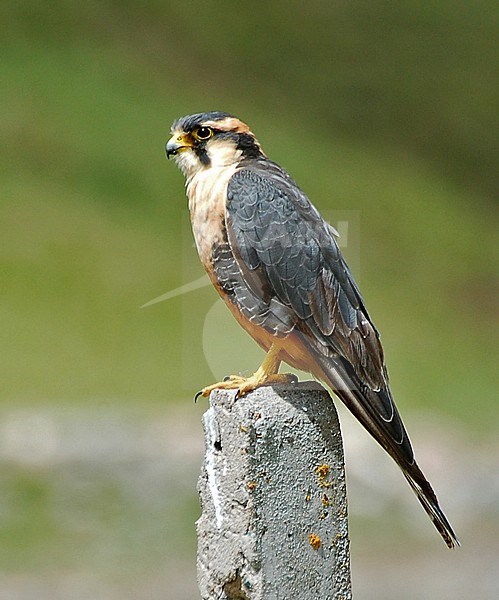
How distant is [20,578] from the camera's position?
15.4ft

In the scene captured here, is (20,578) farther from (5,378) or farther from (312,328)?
(312,328)

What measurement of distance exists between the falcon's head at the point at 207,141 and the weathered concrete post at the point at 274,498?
53 cm

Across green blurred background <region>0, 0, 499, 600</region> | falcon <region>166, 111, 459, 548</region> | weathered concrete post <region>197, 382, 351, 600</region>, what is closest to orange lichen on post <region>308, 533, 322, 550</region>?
weathered concrete post <region>197, 382, 351, 600</region>

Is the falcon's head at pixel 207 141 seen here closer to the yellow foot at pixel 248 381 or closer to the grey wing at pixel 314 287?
the grey wing at pixel 314 287

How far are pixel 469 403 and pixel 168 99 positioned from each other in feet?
7.95

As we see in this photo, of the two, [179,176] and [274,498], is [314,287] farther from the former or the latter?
[179,176]

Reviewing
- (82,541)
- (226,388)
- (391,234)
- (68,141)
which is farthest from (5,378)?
(226,388)

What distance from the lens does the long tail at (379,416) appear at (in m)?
2.30

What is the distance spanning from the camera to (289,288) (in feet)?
7.63

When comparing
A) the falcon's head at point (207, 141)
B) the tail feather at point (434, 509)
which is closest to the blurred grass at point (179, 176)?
the falcon's head at point (207, 141)

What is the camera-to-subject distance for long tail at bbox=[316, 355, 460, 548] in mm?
2299

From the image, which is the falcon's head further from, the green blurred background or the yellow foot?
the green blurred background

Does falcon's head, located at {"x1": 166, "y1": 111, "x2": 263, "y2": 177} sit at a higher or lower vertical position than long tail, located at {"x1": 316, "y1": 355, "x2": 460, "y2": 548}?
higher

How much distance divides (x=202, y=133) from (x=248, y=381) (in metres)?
0.57
